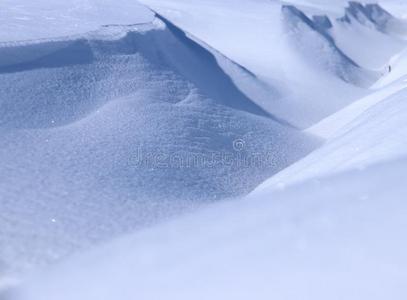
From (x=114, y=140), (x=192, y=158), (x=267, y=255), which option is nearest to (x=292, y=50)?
(x=192, y=158)

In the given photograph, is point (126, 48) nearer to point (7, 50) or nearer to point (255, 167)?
point (7, 50)

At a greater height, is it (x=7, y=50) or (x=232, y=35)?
(x=7, y=50)

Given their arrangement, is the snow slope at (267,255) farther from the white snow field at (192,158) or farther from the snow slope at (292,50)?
the snow slope at (292,50)

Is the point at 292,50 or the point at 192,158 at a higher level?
the point at 192,158

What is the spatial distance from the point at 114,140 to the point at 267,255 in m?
2.18

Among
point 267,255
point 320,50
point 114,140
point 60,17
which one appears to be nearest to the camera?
point 267,255

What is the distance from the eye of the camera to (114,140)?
3.60m

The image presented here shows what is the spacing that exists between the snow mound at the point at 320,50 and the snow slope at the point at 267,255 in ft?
18.7

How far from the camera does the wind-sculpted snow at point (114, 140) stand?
2.71 metres

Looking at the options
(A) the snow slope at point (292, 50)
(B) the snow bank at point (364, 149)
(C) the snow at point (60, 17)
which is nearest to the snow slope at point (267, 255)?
(B) the snow bank at point (364, 149)

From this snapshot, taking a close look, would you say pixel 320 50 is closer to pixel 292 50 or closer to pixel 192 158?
pixel 292 50

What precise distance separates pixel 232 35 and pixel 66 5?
7.11 feet

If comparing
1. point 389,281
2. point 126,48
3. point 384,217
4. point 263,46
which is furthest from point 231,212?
point 263,46

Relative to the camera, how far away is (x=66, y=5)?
5.96 metres
